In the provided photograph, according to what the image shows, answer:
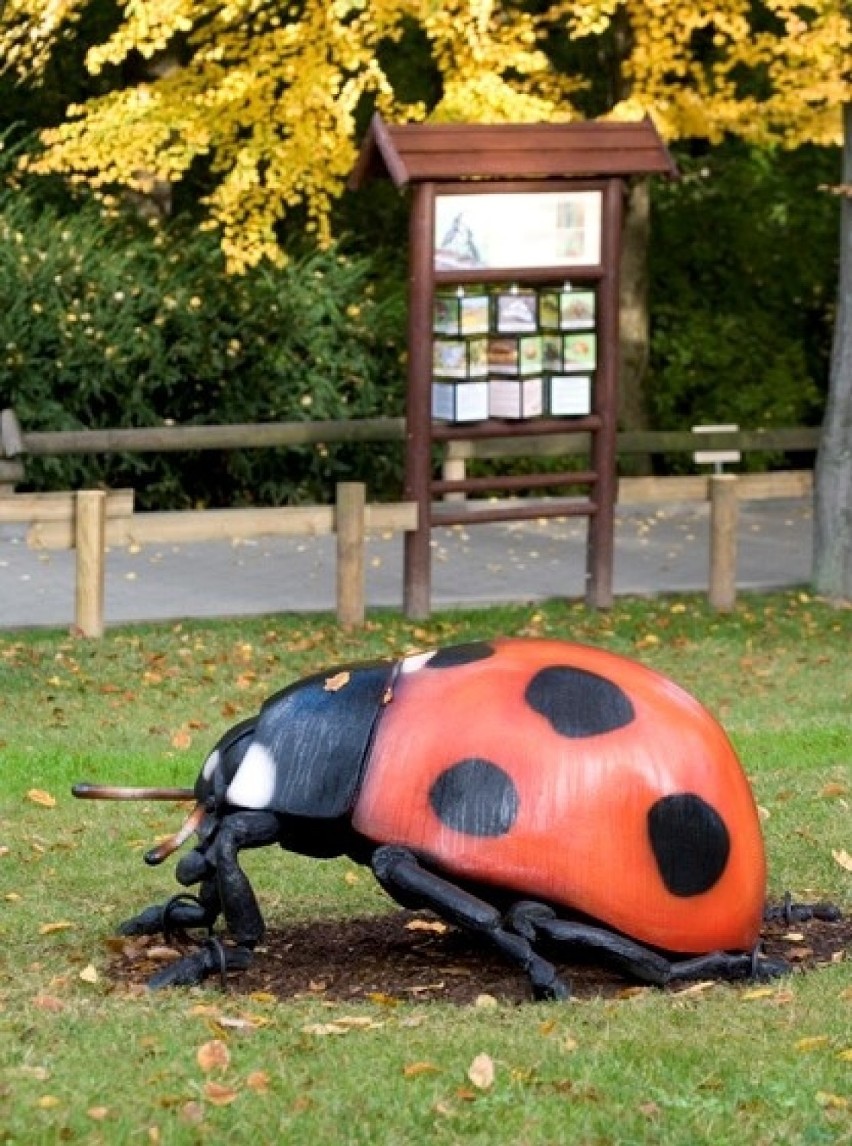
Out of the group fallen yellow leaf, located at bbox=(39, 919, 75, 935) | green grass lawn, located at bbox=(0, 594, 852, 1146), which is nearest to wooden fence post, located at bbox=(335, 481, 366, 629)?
green grass lawn, located at bbox=(0, 594, 852, 1146)

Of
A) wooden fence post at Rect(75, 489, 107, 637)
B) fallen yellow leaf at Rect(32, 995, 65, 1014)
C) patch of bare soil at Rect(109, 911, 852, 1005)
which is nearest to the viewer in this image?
fallen yellow leaf at Rect(32, 995, 65, 1014)

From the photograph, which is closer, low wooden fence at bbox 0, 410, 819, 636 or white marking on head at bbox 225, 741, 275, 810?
white marking on head at bbox 225, 741, 275, 810

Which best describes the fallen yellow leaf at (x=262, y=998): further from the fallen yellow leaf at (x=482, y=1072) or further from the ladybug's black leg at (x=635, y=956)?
the fallen yellow leaf at (x=482, y=1072)

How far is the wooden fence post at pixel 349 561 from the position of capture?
548 inches

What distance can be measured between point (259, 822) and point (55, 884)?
184 cm

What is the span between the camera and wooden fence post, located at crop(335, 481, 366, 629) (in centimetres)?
1391

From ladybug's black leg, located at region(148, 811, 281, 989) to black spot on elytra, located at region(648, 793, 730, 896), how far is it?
39.7 inches

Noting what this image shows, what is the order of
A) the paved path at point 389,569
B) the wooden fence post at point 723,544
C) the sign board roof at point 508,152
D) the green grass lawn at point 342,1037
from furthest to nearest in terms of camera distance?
the wooden fence post at point 723,544, the paved path at point 389,569, the sign board roof at point 508,152, the green grass lawn at point 342,1037

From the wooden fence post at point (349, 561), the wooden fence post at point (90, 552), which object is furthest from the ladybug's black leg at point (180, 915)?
the wooden fence post at point (349, 561)

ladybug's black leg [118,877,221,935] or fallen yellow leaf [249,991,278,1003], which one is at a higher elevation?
ladybug's black leg [118,877,221,935]

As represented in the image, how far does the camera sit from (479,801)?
21.1 ft

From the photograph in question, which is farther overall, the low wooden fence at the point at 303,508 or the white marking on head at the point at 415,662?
the low wooden fence at the point at 303,508

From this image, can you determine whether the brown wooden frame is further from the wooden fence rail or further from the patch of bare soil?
the patch of bare soil

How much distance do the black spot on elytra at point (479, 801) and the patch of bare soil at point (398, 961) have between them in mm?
494
